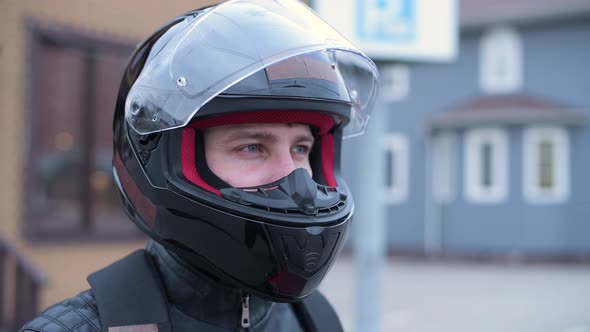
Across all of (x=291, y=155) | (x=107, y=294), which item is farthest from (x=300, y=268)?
(x=107, y=294)

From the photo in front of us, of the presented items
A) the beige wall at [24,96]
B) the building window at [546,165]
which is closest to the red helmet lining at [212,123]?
the beige wall at [24,96]

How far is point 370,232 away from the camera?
343 cm

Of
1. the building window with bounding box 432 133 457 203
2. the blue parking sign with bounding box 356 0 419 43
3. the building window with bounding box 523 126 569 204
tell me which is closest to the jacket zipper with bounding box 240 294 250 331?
the blue parking sign with bounding box 356 0 419 43

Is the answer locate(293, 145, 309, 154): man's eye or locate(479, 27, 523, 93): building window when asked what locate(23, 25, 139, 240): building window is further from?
locate(479, 27, 523, 93): building window

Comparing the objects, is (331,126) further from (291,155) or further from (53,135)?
(53,135)

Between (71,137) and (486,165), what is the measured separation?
14.7 m

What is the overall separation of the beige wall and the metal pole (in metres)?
3.51

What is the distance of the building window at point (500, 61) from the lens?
1862 cm

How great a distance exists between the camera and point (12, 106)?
19.0ft

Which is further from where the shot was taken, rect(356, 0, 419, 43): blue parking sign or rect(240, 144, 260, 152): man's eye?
rect(356, 0, 419, 43): blue parking sign

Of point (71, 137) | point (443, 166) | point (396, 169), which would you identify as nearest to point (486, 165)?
point (443, 166)

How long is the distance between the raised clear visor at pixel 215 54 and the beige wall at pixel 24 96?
467 cm

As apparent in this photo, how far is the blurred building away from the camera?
17.8 metres

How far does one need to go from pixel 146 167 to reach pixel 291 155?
39 cm
